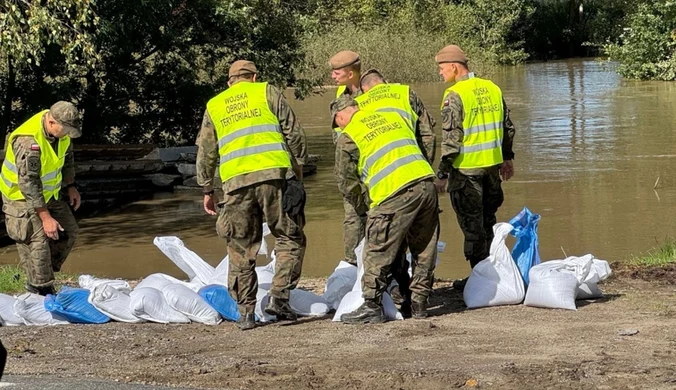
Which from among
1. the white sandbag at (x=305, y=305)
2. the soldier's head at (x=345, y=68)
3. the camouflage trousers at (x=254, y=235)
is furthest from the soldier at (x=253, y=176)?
the soldier's head at (x=345, y=68)

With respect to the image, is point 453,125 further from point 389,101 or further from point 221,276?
point 221,276

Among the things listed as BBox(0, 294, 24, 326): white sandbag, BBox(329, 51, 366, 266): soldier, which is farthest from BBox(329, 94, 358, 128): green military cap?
BBox(0, 294, 24, 326): white sandbag

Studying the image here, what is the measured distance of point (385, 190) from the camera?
7797 mm

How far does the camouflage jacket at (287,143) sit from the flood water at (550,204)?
12.4 feet

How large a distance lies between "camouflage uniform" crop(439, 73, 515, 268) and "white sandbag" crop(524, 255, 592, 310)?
684 mm

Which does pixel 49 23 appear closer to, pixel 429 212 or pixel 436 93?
pixel 429 212

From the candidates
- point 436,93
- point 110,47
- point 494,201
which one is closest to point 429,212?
point 494,201

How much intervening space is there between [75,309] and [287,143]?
196 centimetres

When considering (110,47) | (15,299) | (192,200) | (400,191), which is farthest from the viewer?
(110,47)

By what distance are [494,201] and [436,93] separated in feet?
84.4

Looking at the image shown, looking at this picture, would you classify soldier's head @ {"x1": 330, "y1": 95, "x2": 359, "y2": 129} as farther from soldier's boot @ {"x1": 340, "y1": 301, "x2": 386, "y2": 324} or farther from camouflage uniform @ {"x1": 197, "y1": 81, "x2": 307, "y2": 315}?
soldier's boot @ {"x1": 340, "y1": 301, "x2": 386, "y2": 324}

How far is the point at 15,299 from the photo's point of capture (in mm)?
8594

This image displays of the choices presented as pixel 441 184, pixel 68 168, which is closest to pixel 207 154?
pixel 68 168

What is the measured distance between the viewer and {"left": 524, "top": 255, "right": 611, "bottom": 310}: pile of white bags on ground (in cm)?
823
